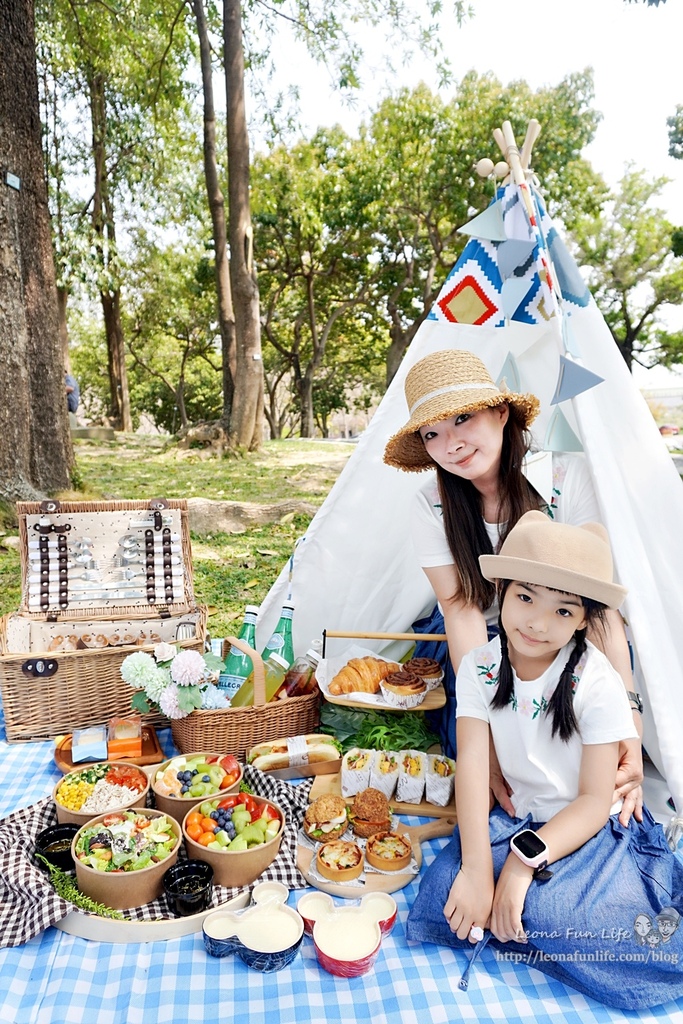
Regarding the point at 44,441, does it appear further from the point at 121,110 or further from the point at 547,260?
the point at 121,110

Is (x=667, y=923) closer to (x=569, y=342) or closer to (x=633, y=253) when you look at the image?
(x=569, y=342)

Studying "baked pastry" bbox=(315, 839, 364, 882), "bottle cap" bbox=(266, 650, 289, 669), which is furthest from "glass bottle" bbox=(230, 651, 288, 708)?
"baked pastry" bbox=(315, 839, 364, 882)

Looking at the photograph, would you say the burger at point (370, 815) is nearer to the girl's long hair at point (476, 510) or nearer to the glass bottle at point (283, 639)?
the girl's long hair at point (476, 510)

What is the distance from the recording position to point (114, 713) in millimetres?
2633

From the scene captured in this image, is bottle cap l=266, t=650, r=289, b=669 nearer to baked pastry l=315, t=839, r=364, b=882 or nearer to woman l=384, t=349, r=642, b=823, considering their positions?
woman l=384, t=349, r=642, b=823

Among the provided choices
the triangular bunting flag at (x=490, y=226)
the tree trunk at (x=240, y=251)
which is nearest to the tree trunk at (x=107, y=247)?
the tree trunk at (x=240, y=251)

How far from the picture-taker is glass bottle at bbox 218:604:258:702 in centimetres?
258

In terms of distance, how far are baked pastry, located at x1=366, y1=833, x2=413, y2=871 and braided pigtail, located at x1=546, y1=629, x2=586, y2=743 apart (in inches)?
22.4

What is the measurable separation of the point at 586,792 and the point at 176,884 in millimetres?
1015

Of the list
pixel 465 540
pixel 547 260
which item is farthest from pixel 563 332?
pixel 465 540

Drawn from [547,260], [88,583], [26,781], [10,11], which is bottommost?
[26,781]

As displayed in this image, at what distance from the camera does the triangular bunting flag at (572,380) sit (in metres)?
2.21

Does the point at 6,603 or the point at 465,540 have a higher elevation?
the point at 465,540

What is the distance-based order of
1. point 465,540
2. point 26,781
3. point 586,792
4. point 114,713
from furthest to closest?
point 114,713
point 26,781
point 465,540
point 586,792
